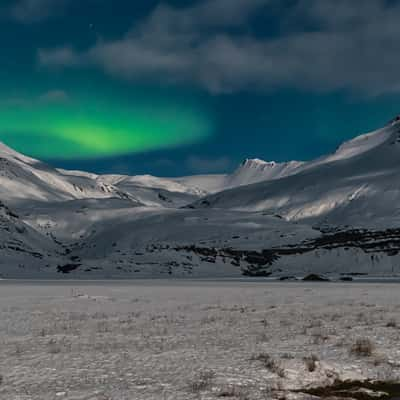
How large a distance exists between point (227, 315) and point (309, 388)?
20.0 m

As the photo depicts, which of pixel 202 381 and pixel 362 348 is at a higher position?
pixel 362 348

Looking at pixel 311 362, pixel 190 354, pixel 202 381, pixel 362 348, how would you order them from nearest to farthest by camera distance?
pixel 202 381 < pixel 311 362 < pixel 190 354 < pixel 362 348

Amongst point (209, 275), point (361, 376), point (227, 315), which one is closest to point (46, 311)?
point (227, 315)

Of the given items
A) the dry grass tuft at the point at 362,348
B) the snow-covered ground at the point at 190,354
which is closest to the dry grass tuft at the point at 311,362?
the snow-covered ground at the point at 190,354

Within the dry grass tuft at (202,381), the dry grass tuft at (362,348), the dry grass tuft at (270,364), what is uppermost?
the dry grass tuft at (362,348)

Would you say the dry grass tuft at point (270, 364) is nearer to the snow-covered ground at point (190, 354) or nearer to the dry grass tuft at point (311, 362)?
the snow-covered ground at point (190, 354)

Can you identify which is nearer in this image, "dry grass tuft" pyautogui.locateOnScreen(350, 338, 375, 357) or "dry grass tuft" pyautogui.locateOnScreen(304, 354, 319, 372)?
"dry grass tuft" pyautogui.locateOnScreen(304, 354, 319, 372)

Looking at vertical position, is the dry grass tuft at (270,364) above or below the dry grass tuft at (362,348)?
below

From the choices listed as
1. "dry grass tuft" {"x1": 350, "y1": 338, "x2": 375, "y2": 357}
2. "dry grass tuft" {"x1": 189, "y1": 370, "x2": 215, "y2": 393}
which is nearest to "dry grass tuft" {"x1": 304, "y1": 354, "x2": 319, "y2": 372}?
"dry grass tuft" {"x1": 350, "y1": 338, "x2": 375, "y2": 357}

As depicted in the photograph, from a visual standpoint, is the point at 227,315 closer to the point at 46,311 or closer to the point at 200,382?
the point at 46,311

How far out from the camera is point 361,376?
18047 mm

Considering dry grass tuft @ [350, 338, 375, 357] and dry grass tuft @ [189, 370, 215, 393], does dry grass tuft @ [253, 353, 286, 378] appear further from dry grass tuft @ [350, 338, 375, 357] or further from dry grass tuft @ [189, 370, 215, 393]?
dry grass tuft @ [350, 338, 375, 357]

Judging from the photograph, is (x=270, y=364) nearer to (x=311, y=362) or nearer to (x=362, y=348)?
(x=311, y=362)

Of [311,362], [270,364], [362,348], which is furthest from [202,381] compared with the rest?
[362,348]
